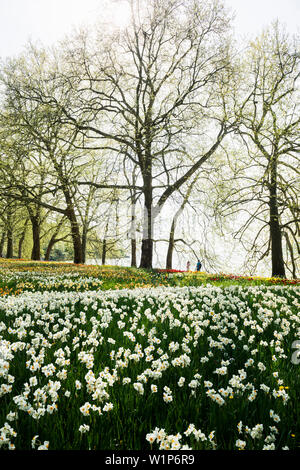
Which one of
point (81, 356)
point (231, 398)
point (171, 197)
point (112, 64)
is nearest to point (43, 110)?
point (112, 64)

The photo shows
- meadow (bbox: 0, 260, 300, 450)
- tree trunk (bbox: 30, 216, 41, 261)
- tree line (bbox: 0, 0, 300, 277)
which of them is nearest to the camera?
meadow (bbox: 0, 260, 300, 450)

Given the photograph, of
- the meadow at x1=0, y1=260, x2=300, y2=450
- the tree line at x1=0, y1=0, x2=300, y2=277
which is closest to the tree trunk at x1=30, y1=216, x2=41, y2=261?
the tree line at x1=0, y1=0, x2=300, y2=277

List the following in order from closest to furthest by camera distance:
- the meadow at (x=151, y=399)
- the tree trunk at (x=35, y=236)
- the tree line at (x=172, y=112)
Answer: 1. the meadow at (x=151, y=399)
2. the tree line at (x=172, y=112)
3. the tree trunk at (x=35, y=236)

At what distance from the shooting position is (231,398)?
2.43m

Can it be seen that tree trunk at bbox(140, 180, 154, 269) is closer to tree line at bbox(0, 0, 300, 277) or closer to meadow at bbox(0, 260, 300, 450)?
tree line at bbox(0, 0, 300, 277)

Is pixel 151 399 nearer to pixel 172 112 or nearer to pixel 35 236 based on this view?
pixel 172 112

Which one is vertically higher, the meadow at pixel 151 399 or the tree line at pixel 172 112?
the tree line at pixel 172 112

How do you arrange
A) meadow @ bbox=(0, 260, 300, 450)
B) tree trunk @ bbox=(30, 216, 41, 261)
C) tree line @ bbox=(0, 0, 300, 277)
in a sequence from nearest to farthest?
meadow @ bbox=(0, 260, 300, 450) < tree line @ bbox=(0, 0, 300, 277) < tree trunk @ bbox=(30, 216, 41, 261)

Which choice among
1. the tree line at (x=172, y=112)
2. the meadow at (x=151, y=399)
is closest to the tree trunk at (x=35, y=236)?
the tree line at (x=172, y=112)

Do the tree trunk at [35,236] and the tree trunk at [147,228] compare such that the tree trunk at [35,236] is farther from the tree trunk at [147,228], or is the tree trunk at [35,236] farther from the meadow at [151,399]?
the meadow at [151,399]

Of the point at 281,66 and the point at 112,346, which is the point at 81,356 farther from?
the point at 281,66

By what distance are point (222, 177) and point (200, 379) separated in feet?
42.1

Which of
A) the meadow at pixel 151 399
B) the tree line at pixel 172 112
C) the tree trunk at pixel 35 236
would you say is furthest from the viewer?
the tree trunk at pixel 35 236
